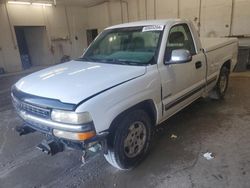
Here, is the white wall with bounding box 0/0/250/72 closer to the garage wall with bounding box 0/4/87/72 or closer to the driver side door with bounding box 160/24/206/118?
the garage wall with bounding box 0/4/87/72

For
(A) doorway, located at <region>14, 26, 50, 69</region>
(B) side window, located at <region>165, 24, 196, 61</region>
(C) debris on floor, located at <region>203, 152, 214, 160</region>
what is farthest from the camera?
(A) doorway, located at <region>14, 26, 50, 69</region>

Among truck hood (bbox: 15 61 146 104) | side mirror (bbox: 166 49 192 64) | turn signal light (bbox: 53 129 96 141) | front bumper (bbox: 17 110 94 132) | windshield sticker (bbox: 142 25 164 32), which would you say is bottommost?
turn signal light (bbox: 53 129 96 141)

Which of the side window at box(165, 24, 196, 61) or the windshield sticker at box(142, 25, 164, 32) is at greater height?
the windshield sticker at box(142, 25, 164, 32)

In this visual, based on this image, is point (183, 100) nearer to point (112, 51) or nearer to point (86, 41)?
point (112, 51)

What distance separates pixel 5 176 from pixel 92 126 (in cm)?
159

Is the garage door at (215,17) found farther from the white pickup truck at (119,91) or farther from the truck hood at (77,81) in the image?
the truck hood at (77,81)

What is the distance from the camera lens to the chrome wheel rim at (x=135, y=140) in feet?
7.90

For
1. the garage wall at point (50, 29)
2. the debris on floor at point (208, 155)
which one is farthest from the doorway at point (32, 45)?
the debris on floor at point (208, 155)

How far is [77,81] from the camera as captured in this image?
7.22ft

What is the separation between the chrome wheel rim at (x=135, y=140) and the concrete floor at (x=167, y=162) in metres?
0.23

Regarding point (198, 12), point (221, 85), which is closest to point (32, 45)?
point (198, 12)

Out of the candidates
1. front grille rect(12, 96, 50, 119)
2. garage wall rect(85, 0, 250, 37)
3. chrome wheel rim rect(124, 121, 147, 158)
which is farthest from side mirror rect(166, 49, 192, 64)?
garage wall rect(85, 0, 250, 37)

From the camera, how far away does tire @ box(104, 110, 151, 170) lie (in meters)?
2.23

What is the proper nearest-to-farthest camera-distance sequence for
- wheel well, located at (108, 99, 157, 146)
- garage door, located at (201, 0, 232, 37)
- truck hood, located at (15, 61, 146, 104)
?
truck hood, located at (15, 61, 146, 104)
wheel well, located at (108, 99, 157, 146)
garage door, located at (201, 0, 232, 37)
